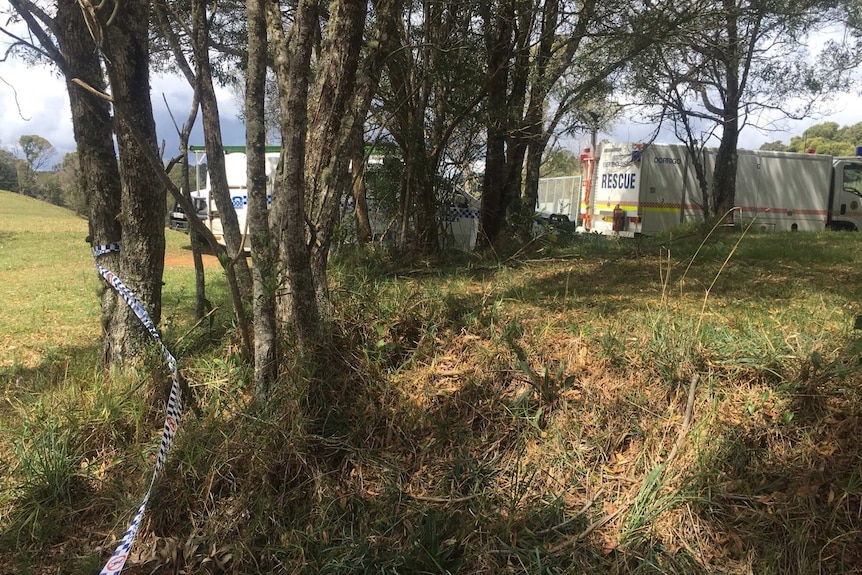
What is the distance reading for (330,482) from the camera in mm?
3062

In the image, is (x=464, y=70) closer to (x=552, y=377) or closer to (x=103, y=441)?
(x=552, y=377)

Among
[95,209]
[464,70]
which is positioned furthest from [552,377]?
[464,70]

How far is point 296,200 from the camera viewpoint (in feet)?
10.6

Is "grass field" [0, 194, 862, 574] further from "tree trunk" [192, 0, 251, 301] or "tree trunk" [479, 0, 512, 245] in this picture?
"tree trunk" [479, 0, 512, 245]

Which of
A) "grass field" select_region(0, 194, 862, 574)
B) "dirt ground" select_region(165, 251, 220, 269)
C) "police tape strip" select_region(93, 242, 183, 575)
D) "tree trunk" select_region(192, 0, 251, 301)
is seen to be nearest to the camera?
"police tape strip" select_region(93, 242, 183, 575)

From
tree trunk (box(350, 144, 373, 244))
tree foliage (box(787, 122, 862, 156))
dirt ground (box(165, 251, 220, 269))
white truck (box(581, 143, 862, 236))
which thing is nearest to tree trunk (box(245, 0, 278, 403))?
tree trunk (box(350, 144, 373, 244))

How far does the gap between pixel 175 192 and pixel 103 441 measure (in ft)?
5.11

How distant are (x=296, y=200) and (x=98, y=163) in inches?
72.8

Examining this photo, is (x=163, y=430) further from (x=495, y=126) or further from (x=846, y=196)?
(x=846, y=196)

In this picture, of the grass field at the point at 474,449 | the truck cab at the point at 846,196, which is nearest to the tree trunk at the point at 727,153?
the truck cab at the point at 846,196

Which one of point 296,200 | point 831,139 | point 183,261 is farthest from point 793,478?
point 831,139

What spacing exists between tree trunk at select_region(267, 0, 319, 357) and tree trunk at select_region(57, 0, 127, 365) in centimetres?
129

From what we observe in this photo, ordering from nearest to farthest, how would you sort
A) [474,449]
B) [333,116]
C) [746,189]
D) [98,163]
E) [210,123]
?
[474,449], [333,116], [98,163], [210,123], [746,189]

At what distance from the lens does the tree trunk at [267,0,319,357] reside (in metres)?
3.14
